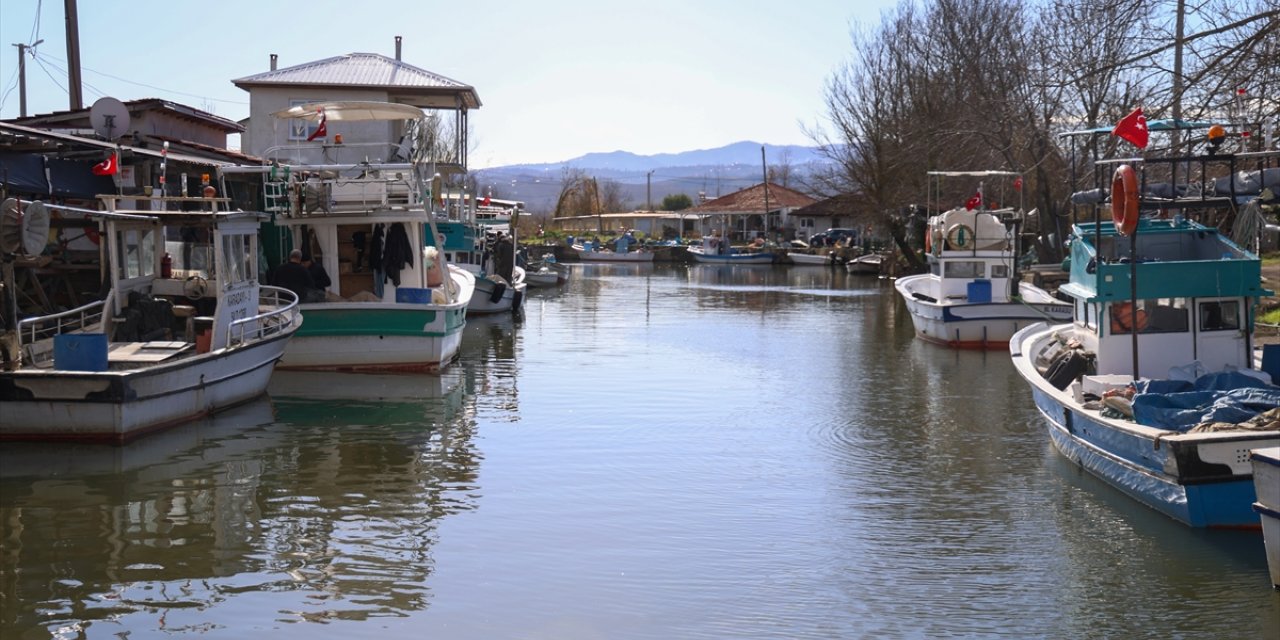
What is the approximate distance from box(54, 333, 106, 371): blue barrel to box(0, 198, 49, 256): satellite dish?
1.24 meters

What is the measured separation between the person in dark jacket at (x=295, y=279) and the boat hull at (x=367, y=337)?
1.80 feet

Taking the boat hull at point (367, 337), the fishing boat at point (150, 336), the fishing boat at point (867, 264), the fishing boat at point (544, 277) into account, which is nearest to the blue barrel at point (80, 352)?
the fishing boat at point (150, 336)

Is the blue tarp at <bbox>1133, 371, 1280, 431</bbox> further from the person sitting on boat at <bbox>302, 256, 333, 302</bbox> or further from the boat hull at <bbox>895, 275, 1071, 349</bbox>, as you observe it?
the boat hull at <bbox>895, 275, 1071, 349</bbox>

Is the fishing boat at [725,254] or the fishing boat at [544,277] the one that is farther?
the fishing boat at [725,254]

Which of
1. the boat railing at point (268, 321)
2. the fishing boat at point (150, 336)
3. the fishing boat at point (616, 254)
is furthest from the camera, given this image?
the fishing boat at point (616, 254)

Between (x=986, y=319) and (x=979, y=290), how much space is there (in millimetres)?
816

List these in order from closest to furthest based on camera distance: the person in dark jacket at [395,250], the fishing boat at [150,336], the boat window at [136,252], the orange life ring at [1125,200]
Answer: the orange life ring at [1125,200]
the fishing boat at [150,336]
the boat window at [136,252]
the person in dark jacket at [395,250]

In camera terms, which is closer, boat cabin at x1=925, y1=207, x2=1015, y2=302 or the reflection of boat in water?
the reflection of boat in water

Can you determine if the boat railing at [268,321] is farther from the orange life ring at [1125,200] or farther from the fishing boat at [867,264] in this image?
the fishing boat at [867,264]

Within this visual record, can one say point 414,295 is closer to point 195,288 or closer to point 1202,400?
point 195,288

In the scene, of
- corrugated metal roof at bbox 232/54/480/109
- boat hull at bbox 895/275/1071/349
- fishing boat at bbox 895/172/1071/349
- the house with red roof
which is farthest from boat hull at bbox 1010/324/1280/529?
the house with red roof

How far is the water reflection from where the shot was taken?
977cm

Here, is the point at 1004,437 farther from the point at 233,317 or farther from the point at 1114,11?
the point at 233,317

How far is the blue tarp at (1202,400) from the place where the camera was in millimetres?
11453
